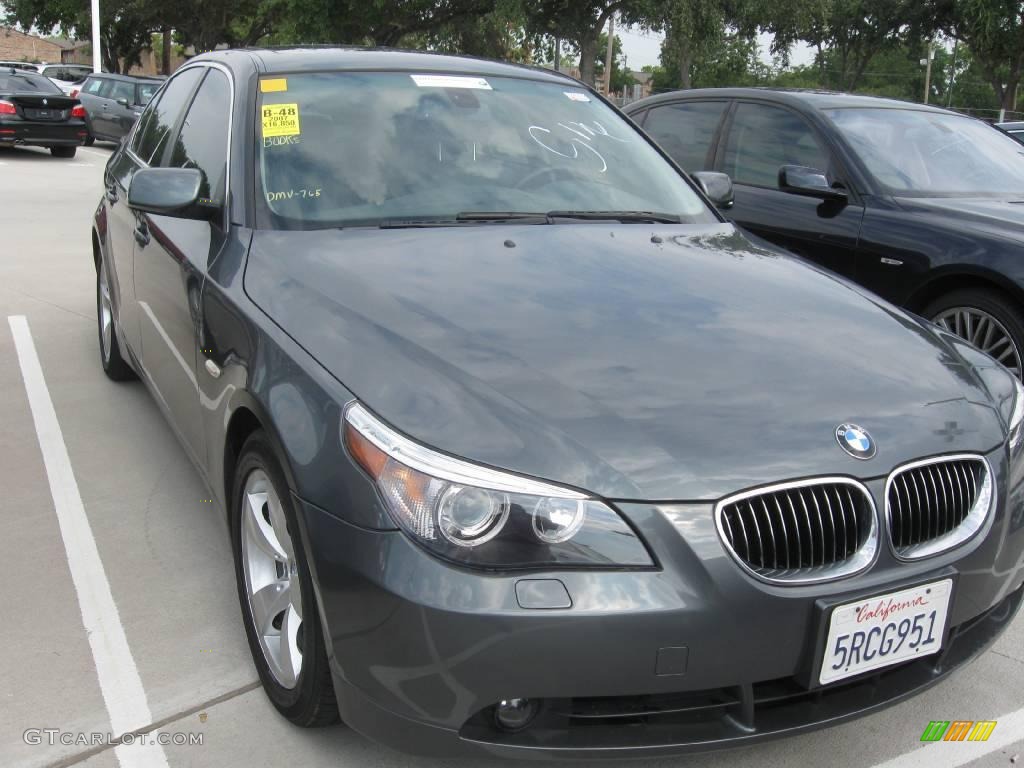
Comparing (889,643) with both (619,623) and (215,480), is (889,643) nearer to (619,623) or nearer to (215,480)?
(619,623)

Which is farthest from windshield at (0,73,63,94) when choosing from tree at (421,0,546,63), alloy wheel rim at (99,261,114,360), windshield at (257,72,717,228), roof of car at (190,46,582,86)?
windshield at (257,72,717,228)

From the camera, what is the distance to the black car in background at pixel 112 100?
2130cm

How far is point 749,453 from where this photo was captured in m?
2.11

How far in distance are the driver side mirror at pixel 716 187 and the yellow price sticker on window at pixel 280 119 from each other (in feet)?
5.46

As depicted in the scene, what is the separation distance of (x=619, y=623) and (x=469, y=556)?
12.1 inches

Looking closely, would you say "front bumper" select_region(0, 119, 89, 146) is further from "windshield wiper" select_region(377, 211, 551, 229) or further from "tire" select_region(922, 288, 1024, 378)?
"windshield wiper" select_region(377, 211, 551, 229)

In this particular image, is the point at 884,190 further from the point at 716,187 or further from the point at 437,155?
the point at 437,155

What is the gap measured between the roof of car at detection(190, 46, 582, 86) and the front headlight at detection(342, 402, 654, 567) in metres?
2.10

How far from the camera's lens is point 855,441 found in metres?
2.21

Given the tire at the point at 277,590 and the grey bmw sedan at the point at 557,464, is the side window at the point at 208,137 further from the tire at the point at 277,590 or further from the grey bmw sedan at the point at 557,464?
the tire at the point at 277,590

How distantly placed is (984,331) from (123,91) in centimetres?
2040

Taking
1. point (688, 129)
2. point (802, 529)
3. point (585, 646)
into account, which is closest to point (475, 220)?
point (802, 529)

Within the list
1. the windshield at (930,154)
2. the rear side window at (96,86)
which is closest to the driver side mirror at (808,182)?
the windshield at (930,154)

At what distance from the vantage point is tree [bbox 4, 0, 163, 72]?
42.0 m
